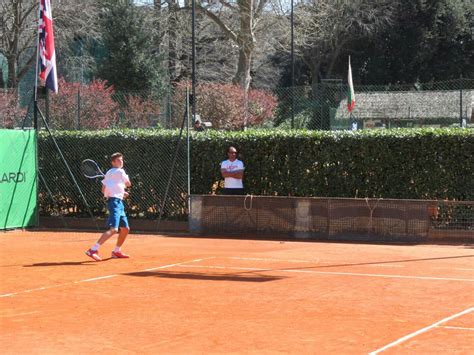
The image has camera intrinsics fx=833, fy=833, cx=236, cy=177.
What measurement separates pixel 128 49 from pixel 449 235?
24980 mm

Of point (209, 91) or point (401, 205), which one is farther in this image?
point (209, 91)

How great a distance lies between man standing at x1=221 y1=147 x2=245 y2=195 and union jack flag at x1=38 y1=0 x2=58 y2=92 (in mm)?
4677

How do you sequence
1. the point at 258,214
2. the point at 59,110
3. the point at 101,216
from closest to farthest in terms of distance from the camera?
the point at 258,214 → the point at 101,216 → the point at 59,110

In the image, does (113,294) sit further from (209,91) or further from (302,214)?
(209,91)

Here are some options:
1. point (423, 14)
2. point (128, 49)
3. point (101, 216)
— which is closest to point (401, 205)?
point (101, 216)

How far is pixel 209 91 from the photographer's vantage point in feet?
104

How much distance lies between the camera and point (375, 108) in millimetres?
34469

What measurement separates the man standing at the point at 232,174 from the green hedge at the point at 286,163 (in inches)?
21.3

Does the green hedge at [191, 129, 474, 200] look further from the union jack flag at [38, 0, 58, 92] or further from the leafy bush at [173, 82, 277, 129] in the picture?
the leafy bush at [173, 82, 277, 129]

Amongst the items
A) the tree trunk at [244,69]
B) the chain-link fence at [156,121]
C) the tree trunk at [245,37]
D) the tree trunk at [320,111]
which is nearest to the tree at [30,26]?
the chain-link fence at [156,121]

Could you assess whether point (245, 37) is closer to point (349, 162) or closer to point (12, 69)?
point (12, 69)

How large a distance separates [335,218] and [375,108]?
1700cm

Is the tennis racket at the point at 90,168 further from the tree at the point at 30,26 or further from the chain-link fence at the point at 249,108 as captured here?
the tree at the point at 30,26

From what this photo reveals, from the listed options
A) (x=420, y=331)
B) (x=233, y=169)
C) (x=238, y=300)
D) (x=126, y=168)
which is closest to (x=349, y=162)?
(x=233, y=169)
